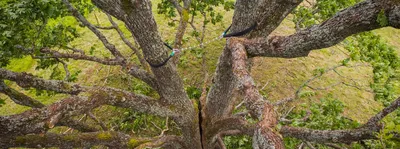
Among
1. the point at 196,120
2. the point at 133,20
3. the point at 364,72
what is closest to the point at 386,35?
the point at 364,72

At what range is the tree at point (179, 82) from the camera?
301cm

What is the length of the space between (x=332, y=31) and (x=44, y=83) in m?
3.67

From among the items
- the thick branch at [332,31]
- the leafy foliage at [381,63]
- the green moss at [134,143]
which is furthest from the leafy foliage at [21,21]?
the leafy foliage at [381,63]

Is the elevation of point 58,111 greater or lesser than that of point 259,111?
lesser

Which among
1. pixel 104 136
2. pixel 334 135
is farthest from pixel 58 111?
pixel 334 135

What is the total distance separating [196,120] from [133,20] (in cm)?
254

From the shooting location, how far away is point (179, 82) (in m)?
5.11

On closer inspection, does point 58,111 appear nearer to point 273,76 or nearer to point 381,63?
point 381,63

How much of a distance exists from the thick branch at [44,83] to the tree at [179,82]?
13 mm

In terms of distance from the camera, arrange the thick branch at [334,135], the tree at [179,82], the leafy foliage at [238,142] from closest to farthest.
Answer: the tree at [179,82] < the thick branch at [334,135] < the leafy foliage at [238,142]

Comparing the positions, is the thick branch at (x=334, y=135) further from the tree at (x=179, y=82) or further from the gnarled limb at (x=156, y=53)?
the gnarled limb at (x=156, y=53)

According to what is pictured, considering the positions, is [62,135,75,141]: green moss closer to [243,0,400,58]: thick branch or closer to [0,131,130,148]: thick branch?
[0,131,130,148]: thick branch

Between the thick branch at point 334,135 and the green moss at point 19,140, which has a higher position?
the green moss at point 19,140

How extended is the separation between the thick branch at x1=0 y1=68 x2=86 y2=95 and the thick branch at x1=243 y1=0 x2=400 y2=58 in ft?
7.75
